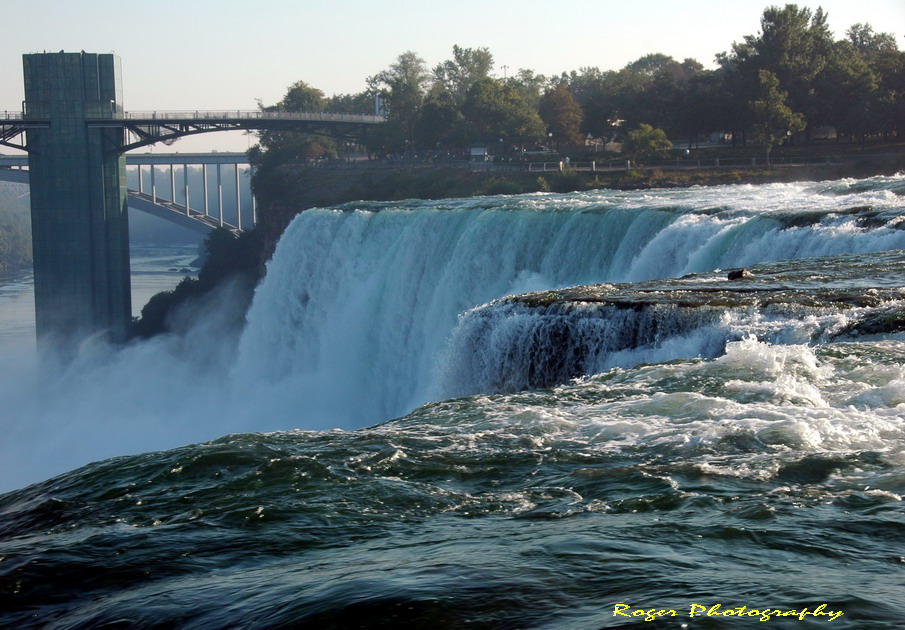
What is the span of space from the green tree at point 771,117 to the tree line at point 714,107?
0.06 m

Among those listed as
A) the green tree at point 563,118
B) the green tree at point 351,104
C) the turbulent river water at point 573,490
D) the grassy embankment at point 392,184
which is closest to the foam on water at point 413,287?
the turbulent river water at point 573,490

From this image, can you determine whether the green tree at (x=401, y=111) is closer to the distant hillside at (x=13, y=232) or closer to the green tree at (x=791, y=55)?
the green tree at (x=791, y=55)

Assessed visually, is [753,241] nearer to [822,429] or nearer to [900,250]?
[900,250]

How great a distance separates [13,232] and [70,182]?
7520 cm

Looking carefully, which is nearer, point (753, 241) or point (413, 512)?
point (413, 512)

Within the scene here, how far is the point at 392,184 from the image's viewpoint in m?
62.1

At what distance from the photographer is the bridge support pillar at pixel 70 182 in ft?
173

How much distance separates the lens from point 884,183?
109ft

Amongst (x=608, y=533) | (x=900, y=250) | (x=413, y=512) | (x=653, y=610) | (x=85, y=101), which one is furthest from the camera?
(x=85, y=101)

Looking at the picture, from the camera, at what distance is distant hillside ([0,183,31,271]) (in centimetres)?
11206

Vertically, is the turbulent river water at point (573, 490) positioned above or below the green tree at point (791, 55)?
below

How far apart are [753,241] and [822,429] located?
1240cm

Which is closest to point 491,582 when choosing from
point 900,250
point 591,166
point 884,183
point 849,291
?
point 849,291

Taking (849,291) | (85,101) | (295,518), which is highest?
(85,101)
